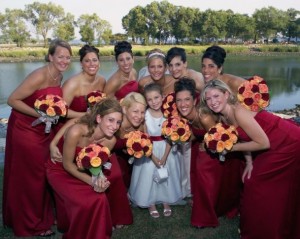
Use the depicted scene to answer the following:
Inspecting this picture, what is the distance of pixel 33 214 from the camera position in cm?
553

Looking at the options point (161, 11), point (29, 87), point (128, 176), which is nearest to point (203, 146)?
point (128, 176)

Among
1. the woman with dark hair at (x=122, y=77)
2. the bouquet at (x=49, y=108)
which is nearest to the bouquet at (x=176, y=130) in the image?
the woman with dark hair at (x=122, y=77)

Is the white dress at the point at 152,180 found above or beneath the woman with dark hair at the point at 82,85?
beneath

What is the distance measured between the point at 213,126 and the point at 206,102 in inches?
16.1

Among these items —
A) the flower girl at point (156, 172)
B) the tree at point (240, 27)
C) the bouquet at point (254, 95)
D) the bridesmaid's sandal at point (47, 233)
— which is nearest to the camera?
the bouquet at point (254, 95)

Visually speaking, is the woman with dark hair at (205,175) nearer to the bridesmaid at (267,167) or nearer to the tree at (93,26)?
the bridesmaid at (267,167)

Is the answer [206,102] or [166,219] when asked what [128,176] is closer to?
[166,219]

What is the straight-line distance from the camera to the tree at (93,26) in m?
100

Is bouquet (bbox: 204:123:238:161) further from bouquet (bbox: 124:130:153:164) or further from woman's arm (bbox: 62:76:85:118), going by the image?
woman's arm (bbox: 62:76:85:118)

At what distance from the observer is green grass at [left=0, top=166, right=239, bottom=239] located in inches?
219

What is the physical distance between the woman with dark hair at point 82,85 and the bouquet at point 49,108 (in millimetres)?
582

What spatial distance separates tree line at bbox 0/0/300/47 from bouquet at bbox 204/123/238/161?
9650cm

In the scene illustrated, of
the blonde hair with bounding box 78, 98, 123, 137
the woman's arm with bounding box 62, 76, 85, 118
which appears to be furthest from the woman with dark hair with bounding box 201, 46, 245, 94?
the woman's arm with bounding box 62, 76, 85, 118

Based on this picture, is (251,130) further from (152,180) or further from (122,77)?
(122,77)
